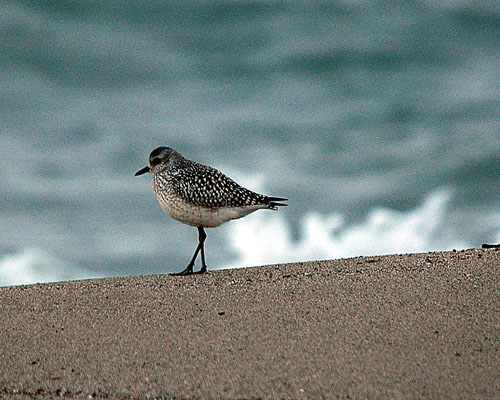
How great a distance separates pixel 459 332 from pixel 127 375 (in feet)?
8.37

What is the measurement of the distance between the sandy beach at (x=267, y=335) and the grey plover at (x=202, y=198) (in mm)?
752

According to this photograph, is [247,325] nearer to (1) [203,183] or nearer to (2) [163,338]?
(2) [163,338]

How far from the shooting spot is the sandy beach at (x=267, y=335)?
422 cm

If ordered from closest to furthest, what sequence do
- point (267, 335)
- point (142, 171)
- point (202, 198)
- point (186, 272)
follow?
1. point (267, 335)
2. point (202, 198)
3. point (186, 272)
4. point (142, 171)

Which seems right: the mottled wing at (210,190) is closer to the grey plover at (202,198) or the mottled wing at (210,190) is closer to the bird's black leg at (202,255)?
the grey plover at (202,198)

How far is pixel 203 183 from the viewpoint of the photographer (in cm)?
735

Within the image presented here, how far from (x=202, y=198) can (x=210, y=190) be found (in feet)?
0.46

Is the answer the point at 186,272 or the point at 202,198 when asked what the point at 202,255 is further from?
the point at 202,198

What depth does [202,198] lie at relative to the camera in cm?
723

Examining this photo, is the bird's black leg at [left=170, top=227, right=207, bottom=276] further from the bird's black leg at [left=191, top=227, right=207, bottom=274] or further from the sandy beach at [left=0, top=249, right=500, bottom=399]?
the sandy beach at [left=0, top=249, right=500, bottom=399]

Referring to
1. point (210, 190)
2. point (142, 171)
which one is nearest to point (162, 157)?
point (142, 171)

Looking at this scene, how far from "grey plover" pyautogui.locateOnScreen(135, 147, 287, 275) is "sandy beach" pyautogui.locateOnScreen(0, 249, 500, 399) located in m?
0.75

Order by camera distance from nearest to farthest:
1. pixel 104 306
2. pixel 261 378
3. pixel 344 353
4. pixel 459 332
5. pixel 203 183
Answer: pixel 261 378, pixel 344 353, pixel 459 332, pixel 104 306, pixel 203 183

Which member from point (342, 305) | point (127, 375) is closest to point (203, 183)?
point (342, 305)
